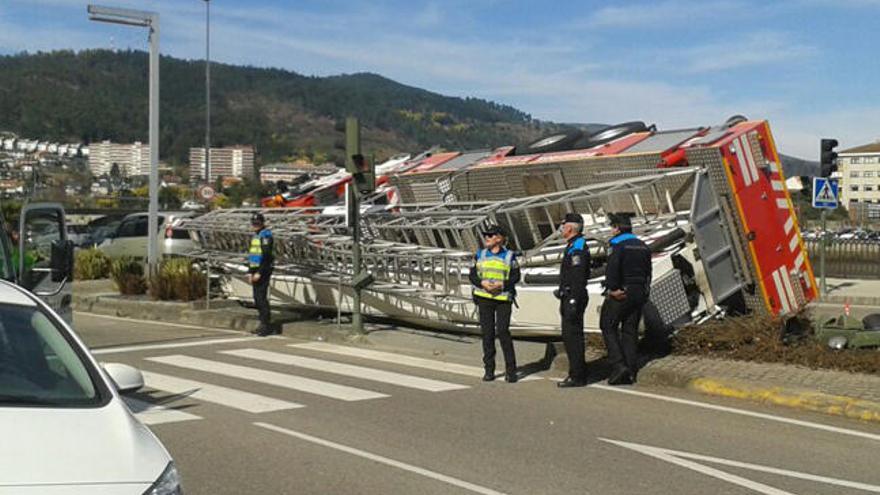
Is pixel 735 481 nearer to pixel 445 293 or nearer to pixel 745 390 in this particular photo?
pixel 745 390

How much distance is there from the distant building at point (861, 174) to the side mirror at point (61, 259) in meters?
112

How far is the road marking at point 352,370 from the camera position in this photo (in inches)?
404

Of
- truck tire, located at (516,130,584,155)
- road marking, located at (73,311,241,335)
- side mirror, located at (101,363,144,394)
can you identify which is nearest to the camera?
side mirror, located at (101,363,144,394)

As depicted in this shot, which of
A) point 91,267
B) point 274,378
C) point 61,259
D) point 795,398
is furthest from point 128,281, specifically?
point 795,398

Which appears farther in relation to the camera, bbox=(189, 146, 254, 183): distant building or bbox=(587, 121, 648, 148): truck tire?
bbox=(189, 146, 254, 183): distant building

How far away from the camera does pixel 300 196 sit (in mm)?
19594

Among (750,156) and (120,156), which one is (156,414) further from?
(120,156)

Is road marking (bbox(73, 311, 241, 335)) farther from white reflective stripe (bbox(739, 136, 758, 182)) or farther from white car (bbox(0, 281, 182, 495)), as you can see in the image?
white car (bbox(0, 281, 182, 495))

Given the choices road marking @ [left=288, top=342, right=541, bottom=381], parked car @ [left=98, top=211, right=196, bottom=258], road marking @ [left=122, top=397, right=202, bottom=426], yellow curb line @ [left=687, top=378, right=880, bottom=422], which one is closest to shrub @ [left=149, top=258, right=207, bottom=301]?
road marking @ [left=288, top=342, right=541, bottom=381]

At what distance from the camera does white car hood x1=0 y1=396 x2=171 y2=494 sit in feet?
11.7

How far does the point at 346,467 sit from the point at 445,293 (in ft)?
20.6

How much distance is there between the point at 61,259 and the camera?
8.11 m

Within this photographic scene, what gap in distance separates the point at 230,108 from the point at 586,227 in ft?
497

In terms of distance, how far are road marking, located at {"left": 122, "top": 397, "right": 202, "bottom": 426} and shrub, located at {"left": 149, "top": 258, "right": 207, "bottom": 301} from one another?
380 inches
